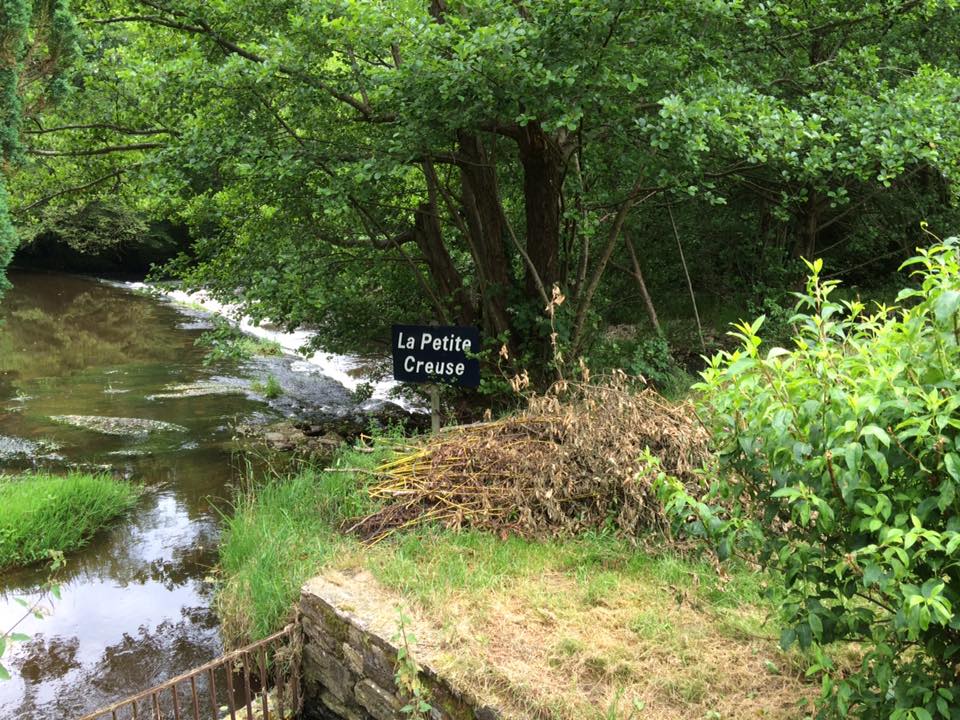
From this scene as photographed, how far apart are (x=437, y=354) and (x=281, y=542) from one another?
78.2 inches

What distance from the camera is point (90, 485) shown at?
6.84m

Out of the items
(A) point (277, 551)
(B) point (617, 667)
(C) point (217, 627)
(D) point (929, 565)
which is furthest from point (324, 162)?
(D) point (929, 565)

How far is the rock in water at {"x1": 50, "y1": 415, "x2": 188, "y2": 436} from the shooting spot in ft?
31.8

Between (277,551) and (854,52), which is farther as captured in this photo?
(854,52)

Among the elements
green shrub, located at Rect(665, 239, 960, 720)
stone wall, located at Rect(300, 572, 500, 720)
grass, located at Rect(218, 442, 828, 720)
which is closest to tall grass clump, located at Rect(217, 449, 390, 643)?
grass, located at Rect(218, 442, 828, 720)

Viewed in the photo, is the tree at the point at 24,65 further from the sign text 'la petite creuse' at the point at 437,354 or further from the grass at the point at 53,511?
the sign text 'la petite creuse' at the point at 437,354

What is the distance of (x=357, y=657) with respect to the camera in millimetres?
3432

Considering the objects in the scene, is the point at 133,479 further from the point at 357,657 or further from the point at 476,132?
the point at 357,657

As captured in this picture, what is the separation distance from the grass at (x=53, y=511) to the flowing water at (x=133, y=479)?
144 mm

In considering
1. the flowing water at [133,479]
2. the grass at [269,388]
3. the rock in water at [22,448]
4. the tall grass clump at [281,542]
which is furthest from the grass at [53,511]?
the grass at [269,388]

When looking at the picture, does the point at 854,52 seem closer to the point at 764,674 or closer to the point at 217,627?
the point at 764,674

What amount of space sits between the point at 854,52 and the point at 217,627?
317 inches

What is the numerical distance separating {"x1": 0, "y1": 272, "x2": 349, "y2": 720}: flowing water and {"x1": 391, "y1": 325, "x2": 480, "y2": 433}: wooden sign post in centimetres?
193

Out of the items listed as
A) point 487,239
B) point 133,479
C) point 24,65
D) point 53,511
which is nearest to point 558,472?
point 487,239
